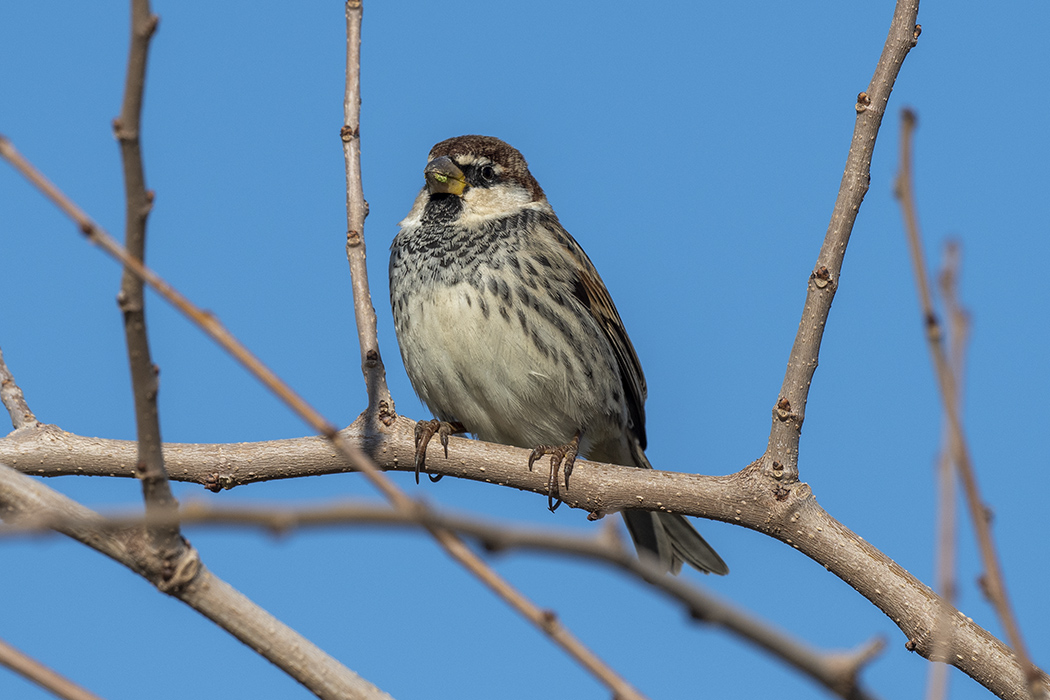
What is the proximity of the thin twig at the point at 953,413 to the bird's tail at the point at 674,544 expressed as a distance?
4.34m

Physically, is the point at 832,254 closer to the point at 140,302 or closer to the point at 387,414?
the point at 387,414

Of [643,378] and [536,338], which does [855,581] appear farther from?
[643,378]

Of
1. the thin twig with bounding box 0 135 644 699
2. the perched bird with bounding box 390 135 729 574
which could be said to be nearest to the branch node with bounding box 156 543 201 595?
the thin twig with bounding box 0 135 644 699

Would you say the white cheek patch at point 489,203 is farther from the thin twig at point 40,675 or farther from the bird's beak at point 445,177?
the thin twig at point 40,675

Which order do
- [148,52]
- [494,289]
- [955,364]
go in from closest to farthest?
[955,364], [148,52], [494,289]

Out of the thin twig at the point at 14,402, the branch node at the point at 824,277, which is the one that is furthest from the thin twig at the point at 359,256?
the branch node at the point at 824,277

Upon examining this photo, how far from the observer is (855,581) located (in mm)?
4344

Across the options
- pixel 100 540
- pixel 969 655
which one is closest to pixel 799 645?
pixel 100 540

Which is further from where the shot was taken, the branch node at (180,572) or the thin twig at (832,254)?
the thin twig at (832,254)

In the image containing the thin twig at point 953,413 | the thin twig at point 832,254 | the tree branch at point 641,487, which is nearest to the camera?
the thin twig at point 953,413

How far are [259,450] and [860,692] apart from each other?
3798mm

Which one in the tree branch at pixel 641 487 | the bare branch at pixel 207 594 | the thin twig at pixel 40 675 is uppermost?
the thin twig at pixel 40 675

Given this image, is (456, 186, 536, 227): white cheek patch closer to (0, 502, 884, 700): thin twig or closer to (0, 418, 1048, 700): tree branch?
(0, 418, 1048, 700): tree branch

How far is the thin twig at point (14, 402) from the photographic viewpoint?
4.81 meters
